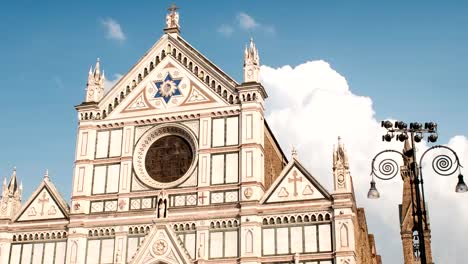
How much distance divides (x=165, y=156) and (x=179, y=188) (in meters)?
2.25

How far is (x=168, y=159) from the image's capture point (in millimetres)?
34656

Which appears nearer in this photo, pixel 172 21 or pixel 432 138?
pixel 432 138

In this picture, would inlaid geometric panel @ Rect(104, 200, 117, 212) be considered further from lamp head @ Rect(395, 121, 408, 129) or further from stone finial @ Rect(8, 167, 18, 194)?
lamp head @ Rect(395, 121, 408, 129)

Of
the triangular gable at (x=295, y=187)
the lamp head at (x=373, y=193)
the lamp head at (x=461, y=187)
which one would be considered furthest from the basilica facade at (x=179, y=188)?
the lamp head at (x=461, y=187)

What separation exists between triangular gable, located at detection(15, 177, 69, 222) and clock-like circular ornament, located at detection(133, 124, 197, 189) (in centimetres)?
467

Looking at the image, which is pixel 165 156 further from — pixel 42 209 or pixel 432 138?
pixel 432 138

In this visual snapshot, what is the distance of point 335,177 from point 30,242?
16.5m

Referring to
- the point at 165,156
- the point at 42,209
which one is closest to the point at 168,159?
the point at 165,156

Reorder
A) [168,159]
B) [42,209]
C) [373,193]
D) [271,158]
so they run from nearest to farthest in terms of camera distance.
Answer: [373,193]
[168,159]
[42,209]
[271,158]

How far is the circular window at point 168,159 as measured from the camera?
34.2m

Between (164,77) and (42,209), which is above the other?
(164,77)

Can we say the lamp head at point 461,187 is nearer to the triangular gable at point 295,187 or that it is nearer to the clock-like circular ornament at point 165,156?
the triangular gable at point 295,187

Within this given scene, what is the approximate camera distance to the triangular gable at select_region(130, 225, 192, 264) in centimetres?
3178

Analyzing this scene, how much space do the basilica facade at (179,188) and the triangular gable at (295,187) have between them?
0.16 feet
